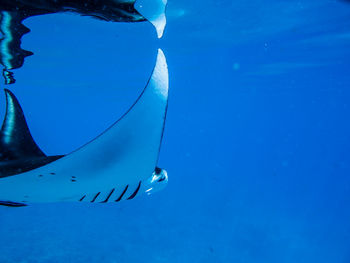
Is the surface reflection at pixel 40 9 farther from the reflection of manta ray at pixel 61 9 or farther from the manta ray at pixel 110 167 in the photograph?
the manta ray at pixel 110 167

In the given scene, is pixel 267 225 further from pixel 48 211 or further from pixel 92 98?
pixel 92 98

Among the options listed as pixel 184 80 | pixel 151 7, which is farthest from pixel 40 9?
pixel 184 80

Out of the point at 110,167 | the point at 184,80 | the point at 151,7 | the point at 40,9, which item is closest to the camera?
the point at 110,167

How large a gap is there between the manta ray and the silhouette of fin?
3.27 ft

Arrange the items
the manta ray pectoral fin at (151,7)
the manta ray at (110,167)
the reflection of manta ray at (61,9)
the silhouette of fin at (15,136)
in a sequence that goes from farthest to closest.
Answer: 1. the reflection of manta ray at (61,9)
2. the manta ray pectoral fin at (151,7)
3. the silhouette of fin at (15,136)
4. the manta ray at (110,167)

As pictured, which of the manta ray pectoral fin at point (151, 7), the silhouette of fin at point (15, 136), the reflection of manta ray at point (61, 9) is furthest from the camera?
the reflection of manta ray at point (61, 9)

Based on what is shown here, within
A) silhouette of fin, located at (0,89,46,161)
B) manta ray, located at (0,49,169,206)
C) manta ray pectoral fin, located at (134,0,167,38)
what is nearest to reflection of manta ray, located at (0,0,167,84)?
manta ray pectoral fin, located at (134,0,167,38)

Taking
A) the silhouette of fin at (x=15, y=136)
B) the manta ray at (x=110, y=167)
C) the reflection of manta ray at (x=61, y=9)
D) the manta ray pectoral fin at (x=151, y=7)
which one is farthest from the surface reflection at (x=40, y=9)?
the manta ray at (x=110, y=167)

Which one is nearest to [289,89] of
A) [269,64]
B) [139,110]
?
[269,64]

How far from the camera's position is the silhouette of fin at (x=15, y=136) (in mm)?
4098

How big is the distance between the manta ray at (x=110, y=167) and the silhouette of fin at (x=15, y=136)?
100cm

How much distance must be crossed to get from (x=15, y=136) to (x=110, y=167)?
2102 millimetres

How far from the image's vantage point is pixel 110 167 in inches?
114

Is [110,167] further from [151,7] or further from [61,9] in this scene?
[61,9]
